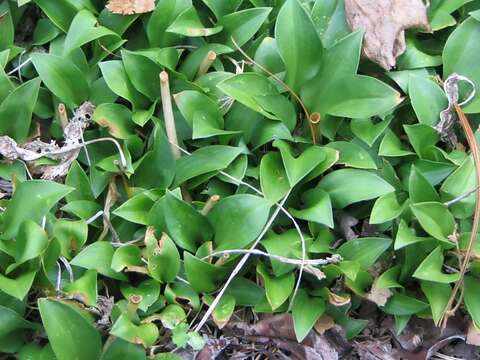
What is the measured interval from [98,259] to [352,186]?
708 mm

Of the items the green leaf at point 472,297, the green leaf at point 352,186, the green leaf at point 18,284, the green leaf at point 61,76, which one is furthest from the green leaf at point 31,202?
the green leaf at point 472,297

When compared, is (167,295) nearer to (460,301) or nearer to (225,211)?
(225,211)

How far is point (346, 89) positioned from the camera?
1.84 m

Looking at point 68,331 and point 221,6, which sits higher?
point 221,6

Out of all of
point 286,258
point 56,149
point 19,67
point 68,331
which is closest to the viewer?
point 68,331

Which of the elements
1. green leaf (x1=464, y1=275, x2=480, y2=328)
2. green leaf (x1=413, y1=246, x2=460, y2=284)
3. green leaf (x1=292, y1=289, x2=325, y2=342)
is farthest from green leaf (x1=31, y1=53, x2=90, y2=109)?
green leaf (x1=464, y1=275, x2=480, y2=328)

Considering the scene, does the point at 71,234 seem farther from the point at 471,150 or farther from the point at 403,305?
the point at 471,150

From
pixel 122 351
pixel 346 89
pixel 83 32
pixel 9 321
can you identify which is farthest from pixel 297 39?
pixel 9 321

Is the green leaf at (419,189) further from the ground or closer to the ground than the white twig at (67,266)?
further from the ground

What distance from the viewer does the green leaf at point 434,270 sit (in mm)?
1650

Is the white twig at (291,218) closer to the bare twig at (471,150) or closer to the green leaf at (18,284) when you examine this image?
the bare twig at (471,150)

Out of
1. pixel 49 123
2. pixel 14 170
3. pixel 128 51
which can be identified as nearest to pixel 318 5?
pixel 128 51

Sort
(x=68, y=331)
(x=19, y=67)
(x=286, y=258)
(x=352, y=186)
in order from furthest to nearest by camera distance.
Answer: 1. (x=19, y=67)
2. (x=352, y=186)
3. (x=286, y=258)
4. (x=68, y=331)

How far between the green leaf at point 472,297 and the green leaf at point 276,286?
46cm
